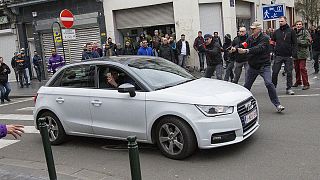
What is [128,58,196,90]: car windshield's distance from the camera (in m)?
6.01

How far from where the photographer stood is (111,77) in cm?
636

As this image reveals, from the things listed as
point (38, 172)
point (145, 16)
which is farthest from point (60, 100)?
point (145, 16)

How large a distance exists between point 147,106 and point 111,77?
101 cm

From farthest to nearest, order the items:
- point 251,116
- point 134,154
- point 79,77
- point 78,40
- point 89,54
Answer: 1. point 78,40
2. point 89,54
3. point 79,77
4. point 251,116
5. point 134,154

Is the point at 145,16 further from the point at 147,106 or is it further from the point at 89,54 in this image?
the point at 147,106

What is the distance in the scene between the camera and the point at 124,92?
5816 millimetres

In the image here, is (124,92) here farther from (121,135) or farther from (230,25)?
(230,25)

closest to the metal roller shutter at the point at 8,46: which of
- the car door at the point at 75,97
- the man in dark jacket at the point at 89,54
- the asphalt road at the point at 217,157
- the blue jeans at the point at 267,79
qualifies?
the man in dark jacket at the point at 89,54

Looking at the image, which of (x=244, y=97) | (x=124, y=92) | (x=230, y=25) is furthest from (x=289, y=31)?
(x=230, y=25)

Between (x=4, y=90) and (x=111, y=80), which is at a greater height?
(x=111, y=80)

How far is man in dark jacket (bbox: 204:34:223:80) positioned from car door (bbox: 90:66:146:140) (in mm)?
4398

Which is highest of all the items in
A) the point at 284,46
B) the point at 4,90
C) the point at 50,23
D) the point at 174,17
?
the point at 50,23

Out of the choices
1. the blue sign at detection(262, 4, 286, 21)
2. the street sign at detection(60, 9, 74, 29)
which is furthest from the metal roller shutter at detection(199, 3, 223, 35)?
the street sign at detection(60, 9, 74, 29)

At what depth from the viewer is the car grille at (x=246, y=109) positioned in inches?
216
